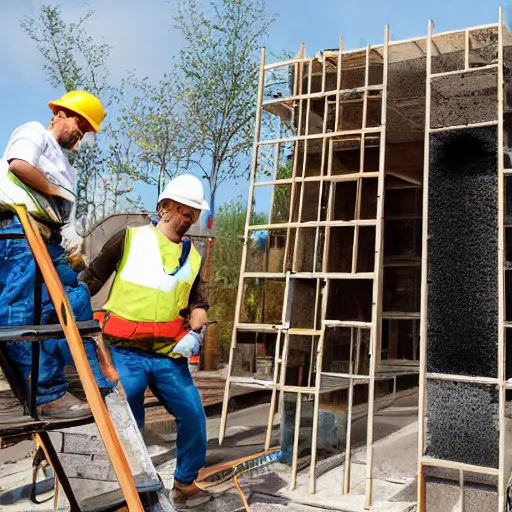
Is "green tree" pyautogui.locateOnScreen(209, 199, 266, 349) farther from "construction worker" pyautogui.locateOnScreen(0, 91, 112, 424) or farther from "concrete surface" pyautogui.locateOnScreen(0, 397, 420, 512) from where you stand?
"construction worker" pyautogui.locateOnScreen(0, 91, 112, 424)

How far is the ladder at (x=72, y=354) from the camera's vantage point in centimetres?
228

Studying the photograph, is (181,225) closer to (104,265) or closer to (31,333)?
(104,265)

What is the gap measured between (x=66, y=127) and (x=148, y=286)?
116 cm

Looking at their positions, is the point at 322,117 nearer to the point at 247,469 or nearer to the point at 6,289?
the point at 247,469

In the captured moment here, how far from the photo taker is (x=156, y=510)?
2561mm

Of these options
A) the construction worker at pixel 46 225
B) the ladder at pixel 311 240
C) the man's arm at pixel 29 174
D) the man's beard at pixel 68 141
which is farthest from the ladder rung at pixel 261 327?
the man's arm at pixel 29 174

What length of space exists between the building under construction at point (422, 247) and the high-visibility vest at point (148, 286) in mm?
726

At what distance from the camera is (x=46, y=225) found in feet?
10.5

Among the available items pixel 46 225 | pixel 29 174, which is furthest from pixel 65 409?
pixel 29 174

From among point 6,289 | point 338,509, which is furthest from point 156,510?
point 338,509

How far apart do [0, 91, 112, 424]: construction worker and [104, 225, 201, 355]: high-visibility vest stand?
71 cm

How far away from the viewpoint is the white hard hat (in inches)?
167

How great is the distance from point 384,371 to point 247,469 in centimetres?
322

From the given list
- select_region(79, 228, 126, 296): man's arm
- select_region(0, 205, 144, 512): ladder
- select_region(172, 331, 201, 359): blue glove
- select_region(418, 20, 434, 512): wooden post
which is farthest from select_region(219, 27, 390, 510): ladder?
select_region(0, 205, 144, 512): ladder
